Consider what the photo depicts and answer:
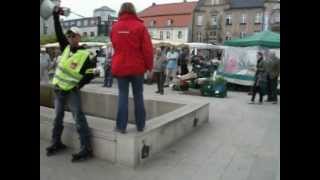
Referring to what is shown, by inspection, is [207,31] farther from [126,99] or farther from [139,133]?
[139,133]

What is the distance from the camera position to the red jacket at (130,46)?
5.17 metres

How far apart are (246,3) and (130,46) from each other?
73.8 meters

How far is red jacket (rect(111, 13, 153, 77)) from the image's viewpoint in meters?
5.17

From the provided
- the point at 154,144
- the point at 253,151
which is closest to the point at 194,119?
the point at 253,151

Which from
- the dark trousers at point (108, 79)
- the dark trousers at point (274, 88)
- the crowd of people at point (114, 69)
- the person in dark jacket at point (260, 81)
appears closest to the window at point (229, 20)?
the dark trousers at point (108, 79)

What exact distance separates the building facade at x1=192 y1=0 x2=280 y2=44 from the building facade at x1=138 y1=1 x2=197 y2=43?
187 cm

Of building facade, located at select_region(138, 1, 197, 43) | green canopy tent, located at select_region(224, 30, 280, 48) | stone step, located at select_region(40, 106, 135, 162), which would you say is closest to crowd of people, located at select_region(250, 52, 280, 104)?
green canopy tent, located at select_region(224, 30, 280, 48)

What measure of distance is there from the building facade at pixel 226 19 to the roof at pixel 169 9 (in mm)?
3339

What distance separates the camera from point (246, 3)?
75.4 m

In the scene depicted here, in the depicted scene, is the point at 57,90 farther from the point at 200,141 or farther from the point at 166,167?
the point at 200,141

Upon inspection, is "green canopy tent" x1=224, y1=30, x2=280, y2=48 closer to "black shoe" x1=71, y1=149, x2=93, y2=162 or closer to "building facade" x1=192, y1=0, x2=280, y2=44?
"black shoe" x1=71, y1=149, x2=93, y2=162

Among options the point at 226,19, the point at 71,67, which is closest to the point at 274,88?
the point at 71,67
